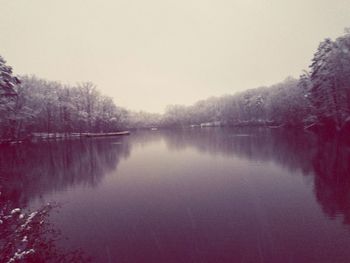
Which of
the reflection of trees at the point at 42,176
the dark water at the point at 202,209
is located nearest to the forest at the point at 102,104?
the reflection of trees at the point at 42,176

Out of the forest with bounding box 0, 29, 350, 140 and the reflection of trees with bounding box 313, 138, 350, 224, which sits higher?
the forest with bounding box 0, 29, 350, 140

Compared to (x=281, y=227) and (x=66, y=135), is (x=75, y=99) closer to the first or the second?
(x=66, y=135)

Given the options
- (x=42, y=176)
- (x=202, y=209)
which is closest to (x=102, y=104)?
(x=42, y=176)

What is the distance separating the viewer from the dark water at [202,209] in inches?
388

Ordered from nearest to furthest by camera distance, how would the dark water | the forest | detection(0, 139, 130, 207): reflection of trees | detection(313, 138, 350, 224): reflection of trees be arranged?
1. the dark water
2. detection(313, 138, 350, 224): reflection of trees
3. detection(0, 139, 130, 207): reflection of trees
4. the forest

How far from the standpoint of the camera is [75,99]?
10775cm

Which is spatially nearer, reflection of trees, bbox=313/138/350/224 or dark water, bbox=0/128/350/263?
dark water, bbox=0/128/350/263

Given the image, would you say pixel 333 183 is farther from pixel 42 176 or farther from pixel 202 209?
pixel 42 176

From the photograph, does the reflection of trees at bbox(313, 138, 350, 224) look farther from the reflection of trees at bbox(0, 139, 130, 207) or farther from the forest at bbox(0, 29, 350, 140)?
the forest at bbox(0, 29, 350, 140)

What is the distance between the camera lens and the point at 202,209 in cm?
1468

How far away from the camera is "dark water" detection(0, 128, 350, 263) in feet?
32.4

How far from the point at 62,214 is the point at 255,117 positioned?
16273 centimetres

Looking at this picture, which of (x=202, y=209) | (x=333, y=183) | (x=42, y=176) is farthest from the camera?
(x=42, y=176)

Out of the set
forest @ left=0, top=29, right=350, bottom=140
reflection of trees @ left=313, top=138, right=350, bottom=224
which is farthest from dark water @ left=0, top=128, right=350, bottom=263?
forest @ left=0, top=29, right=350, bottom=140
